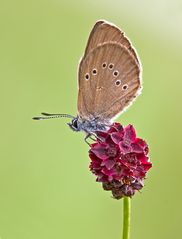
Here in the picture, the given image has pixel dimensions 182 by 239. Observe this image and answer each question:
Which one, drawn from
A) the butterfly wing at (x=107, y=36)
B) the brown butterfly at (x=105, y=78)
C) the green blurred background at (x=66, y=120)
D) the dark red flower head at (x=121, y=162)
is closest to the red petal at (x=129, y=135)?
the dark red flower head at (x=121, y=162)

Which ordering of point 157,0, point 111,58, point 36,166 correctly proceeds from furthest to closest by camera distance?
point 157,0 < point 36,166 < point 111,58

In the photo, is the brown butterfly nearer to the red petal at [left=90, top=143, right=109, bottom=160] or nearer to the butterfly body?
the butterfly body

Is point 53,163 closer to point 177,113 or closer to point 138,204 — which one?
point 138,204

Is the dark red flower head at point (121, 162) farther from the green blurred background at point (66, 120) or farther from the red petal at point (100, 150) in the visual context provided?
the green blurred background at point (66, 120)

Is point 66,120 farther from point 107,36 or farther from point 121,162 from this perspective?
point 121,162

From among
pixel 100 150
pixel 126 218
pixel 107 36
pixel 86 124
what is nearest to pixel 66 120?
pixel 86 124

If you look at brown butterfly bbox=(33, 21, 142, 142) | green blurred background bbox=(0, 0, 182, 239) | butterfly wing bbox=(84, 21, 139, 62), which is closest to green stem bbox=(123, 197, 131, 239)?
brown butterfly bbox=(33, 21, 142, 142)

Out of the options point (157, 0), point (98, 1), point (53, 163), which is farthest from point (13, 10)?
point (53, 163)
